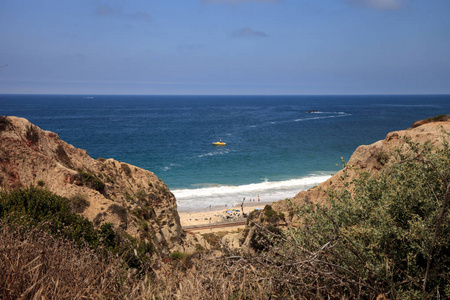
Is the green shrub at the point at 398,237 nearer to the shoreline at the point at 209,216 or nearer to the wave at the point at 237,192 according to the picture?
the shoreline at the point at 209,216

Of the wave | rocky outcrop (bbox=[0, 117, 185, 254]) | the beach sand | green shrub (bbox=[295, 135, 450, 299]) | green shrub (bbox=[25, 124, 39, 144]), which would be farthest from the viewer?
the wave

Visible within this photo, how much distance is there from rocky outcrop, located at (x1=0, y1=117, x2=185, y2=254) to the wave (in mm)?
24677

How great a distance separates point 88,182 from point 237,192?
4047cm

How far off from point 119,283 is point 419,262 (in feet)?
21.3

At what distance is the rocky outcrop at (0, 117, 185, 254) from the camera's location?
605 inches

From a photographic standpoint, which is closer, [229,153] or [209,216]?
[209,216]

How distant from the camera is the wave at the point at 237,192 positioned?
1981 inches

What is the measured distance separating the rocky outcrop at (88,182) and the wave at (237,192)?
24.7 meters

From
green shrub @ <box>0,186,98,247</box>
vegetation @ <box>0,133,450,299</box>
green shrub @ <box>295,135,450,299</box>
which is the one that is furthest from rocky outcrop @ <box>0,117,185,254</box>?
green shrub @ <box>295,135,450,299</box>

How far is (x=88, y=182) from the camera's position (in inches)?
683

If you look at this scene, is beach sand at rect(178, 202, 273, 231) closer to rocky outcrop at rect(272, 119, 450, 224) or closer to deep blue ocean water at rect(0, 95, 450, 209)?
deep blue ocean water at rect(0, 95, 450, 209)

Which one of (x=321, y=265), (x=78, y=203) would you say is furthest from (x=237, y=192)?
(x=321, y=265)

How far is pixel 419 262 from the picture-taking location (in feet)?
22.7

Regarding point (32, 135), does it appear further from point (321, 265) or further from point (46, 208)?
point (321, 265)
